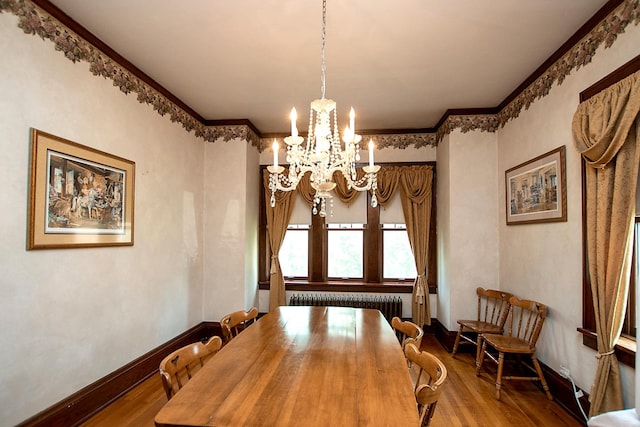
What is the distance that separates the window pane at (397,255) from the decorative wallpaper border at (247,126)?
1316 millimetres

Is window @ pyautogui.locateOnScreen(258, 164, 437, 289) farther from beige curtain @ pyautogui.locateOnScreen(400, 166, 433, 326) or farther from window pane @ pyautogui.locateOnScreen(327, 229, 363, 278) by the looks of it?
beige curtain @ pyautogui.locateOnScreen(400, 166, 433, 326)

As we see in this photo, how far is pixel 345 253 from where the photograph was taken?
499 centimetres

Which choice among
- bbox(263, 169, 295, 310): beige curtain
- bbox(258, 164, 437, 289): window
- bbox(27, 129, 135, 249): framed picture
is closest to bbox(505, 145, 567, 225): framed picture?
bbox(258, 164, 437, 289): window

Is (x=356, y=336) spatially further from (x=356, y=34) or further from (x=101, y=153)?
(x=101, y=153)

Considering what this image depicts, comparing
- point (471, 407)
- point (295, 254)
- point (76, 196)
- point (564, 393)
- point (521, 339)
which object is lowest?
point (471, 407)

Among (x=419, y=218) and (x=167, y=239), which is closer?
(x=167, y=239)

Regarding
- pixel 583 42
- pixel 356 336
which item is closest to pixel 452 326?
pixel 356 336

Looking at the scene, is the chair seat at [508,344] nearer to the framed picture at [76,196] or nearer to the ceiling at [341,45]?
the ceiling at [341,45]

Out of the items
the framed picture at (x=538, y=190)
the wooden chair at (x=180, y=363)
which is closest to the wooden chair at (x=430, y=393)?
the wooden chair at (x=180, y=363)

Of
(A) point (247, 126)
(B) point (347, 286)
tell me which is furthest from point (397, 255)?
(A) point (247, 126)

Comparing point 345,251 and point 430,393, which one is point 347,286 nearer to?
point 345,251

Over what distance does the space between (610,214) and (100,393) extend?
4.02 metres

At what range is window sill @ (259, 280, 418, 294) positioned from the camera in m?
4.74

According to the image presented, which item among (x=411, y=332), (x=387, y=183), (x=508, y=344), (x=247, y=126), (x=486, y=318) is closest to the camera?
(x=411, y=332)
